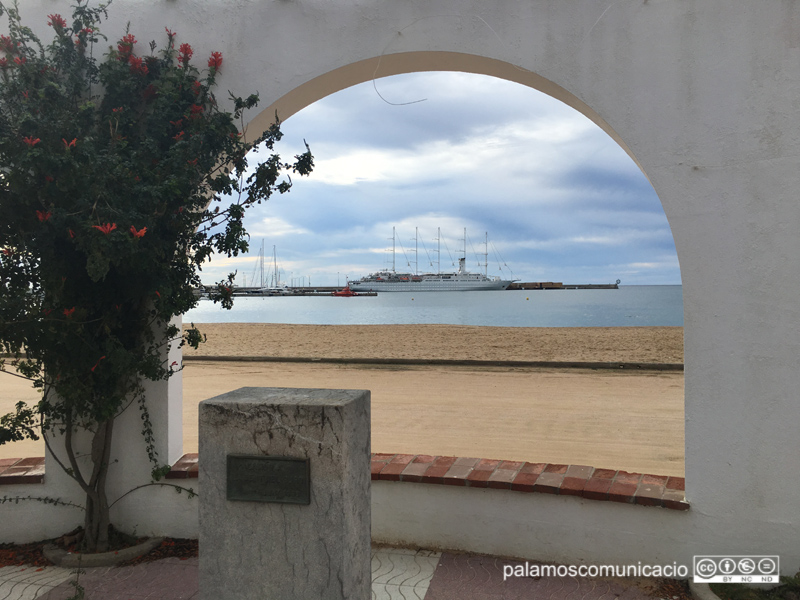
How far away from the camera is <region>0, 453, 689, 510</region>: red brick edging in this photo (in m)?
2.91

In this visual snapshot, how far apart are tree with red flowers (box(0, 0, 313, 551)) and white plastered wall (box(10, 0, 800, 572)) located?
5.08 ft

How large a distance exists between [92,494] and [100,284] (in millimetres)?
1237

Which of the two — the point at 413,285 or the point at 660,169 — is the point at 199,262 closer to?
the point at 660,169

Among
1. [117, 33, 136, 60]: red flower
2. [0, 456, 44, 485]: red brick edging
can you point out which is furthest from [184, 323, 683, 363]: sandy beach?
[117, 33, 136, 60]: red flower

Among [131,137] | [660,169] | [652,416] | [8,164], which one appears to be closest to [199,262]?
[131,137]

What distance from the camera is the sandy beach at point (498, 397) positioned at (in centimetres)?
550

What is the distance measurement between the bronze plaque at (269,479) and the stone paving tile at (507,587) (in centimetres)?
112

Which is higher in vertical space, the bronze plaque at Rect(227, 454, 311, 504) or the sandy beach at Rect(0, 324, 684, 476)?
the bronze plaque at Rect(227, 454, 311, 504)

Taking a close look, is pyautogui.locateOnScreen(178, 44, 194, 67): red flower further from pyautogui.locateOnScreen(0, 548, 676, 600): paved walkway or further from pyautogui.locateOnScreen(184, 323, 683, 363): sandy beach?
pyautogui.locateOnScreen(184, 323, 683, 363): sandy beach

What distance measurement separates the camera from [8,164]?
2.79 meters

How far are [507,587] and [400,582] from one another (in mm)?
544

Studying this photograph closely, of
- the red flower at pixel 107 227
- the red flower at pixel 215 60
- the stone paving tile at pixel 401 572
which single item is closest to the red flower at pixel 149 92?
the red flower at pixel 215 60

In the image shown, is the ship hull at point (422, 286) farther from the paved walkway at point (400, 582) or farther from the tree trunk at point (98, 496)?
the paved walkway at point (400, 582)

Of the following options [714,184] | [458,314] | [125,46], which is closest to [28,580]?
[125,46]
